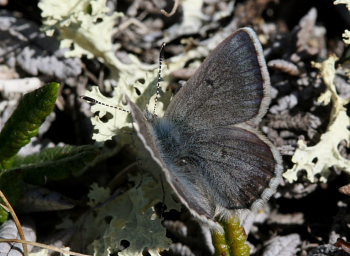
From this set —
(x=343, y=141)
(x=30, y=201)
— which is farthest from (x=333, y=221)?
(x=30, y=201)

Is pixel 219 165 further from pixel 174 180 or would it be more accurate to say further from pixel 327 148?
pixel 327 148

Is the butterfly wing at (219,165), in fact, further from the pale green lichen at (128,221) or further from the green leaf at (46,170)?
the green leaf at (46,170)

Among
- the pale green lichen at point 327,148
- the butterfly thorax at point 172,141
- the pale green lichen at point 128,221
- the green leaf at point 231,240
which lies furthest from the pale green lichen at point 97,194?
the pale green lichen at point 327,148

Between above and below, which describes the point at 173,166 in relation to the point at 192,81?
below

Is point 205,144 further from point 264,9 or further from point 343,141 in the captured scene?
point 264,9

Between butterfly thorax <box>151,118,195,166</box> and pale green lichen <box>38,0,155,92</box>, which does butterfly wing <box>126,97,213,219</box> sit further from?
pale green lichen <box>38,0,155,92</box>

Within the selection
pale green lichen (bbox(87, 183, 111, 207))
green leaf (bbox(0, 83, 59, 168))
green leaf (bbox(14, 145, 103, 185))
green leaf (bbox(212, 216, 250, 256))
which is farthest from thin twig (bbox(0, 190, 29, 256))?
green leaf (bbox(212, 216, 250, 256))
